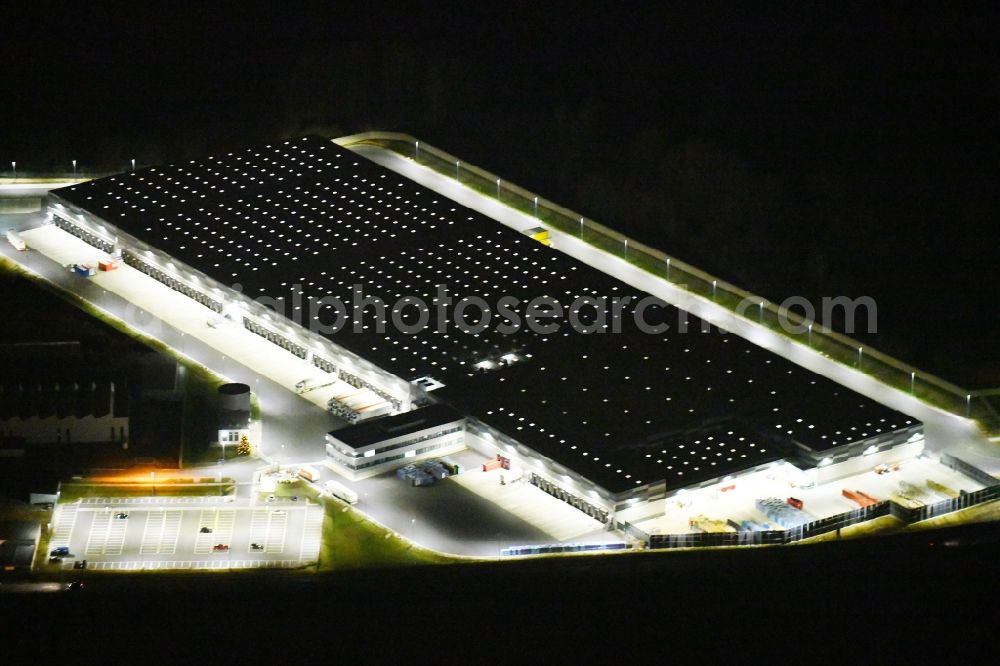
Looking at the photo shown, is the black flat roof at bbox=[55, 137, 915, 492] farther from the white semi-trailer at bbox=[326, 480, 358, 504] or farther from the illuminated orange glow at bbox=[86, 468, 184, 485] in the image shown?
the illuminated orange glow at bbox=[86, 468, 184, 485]

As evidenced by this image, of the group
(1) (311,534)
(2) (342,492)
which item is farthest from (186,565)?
(2) (342,492)

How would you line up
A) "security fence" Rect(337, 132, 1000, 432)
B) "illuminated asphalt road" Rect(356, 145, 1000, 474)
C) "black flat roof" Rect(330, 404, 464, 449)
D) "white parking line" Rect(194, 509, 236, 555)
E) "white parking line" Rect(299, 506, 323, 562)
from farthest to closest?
"security fence" Rect(337, 132, 1000, 432), "illuminated asphalt road" Rect(356, 145, 1000, 474), "black flat roof" Rect(330, 404, 464, 449), "white parking line" Rect(194, 509, 236, 555), "white parking line" Rect(299, 506, 323, 562)

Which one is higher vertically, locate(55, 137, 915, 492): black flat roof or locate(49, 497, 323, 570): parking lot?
locate(55, 137, 915, 492): black flat roof

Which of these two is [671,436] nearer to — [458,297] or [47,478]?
[458,297]

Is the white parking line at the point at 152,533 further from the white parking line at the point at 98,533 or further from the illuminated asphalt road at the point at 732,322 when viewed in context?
the illuminated asphalt road at the point at 732,322

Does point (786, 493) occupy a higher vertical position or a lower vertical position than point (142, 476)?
higher

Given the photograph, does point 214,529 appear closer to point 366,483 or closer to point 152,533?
point 152,533

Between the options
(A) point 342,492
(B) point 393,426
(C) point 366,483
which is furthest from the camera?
(B) point 393,426

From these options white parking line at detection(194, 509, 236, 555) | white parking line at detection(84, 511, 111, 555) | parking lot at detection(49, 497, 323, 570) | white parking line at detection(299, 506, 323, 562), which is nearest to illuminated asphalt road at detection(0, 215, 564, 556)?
white parking line at detection(299, 506, 323, 562)
